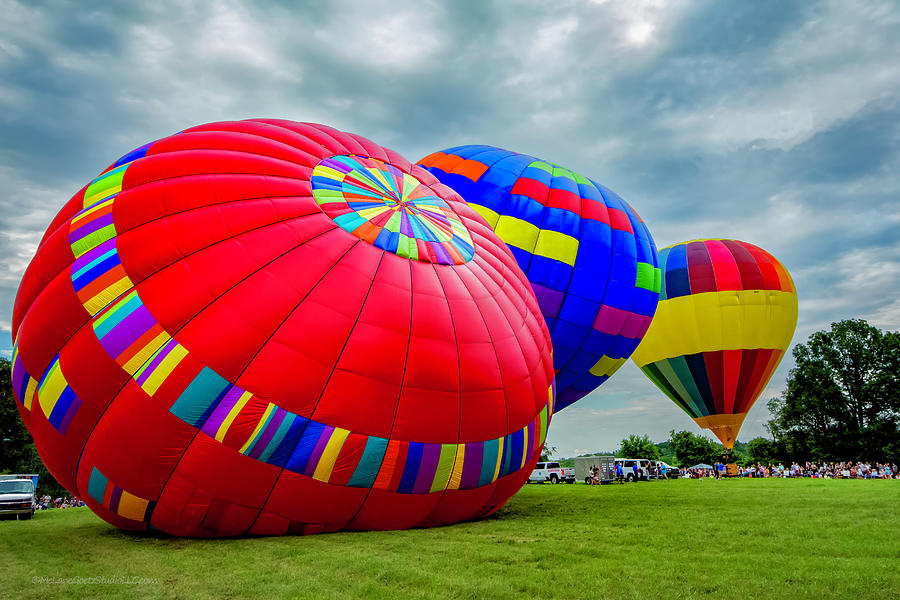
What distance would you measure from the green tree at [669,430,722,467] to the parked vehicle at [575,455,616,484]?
124 ft

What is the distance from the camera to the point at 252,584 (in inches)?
185

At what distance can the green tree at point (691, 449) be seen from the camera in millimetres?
60469

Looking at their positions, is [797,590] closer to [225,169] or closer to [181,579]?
[181,579]

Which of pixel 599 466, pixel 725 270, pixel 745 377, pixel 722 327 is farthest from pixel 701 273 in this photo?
pixel 599 466

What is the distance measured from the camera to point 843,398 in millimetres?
38344

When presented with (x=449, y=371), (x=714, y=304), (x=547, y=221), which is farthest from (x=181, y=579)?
(x=714, y=304)

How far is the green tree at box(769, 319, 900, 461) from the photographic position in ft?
120

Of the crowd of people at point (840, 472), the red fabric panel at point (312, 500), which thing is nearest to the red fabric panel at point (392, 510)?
the red fabric panel at point (312, 500)

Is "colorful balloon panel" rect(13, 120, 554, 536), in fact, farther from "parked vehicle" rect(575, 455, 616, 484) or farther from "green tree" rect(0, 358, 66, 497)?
"green tree" rect(0, 358, 66, 497)

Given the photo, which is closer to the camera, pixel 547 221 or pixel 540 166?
pixel 547 221

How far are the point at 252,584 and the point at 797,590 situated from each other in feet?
14.0

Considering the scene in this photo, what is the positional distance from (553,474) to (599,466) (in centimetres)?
448

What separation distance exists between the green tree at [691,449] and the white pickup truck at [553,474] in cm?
3526

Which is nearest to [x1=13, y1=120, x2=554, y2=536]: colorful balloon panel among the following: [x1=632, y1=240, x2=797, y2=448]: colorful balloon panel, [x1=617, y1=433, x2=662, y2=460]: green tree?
[x1=632, y1=240, x2=797, y2=448]: colorful balloon panel
